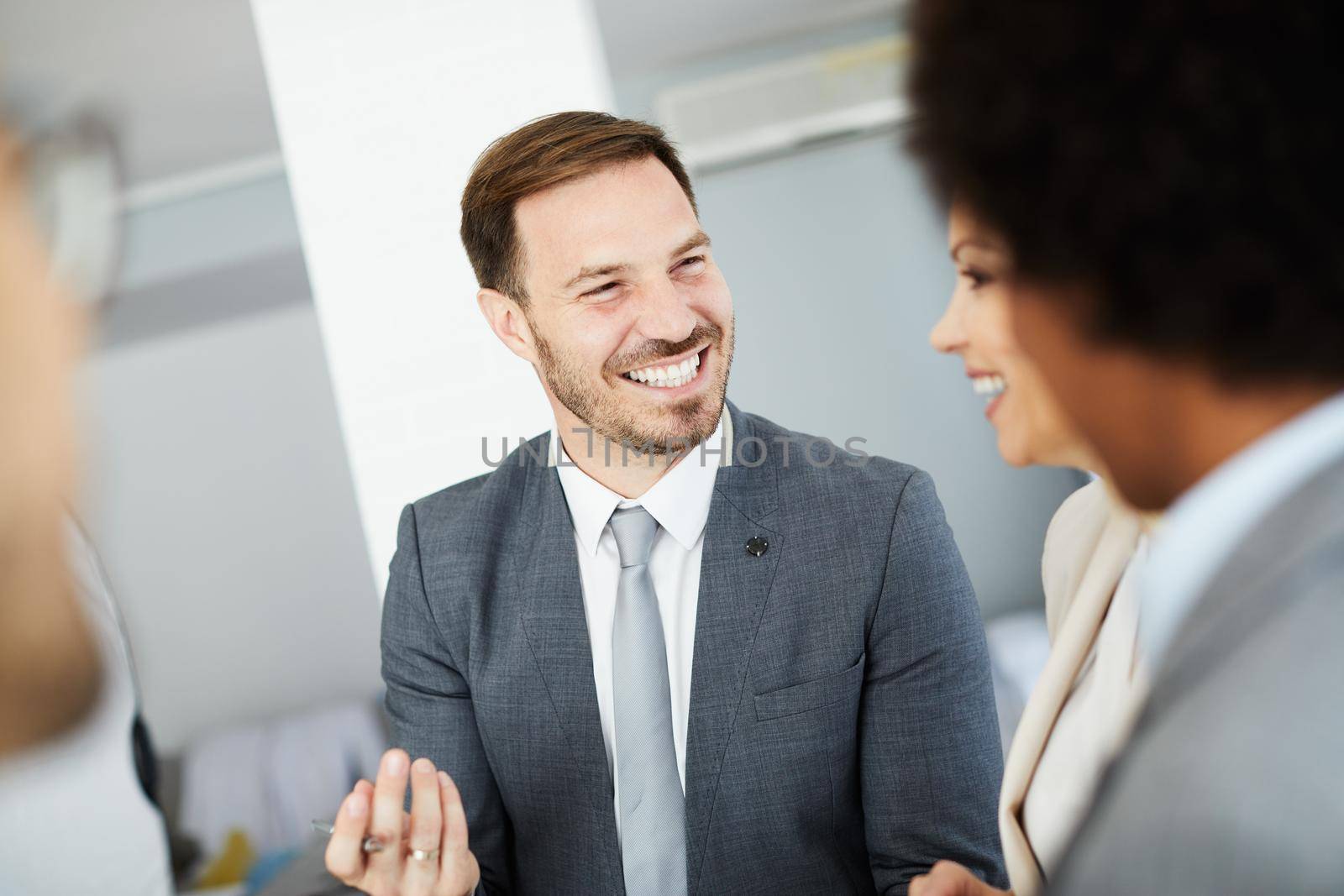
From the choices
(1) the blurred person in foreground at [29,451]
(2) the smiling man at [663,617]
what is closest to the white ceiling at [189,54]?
(2) the smiling man at [663,617]

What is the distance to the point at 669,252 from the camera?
1281mm

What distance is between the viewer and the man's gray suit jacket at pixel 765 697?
1136 millimetres

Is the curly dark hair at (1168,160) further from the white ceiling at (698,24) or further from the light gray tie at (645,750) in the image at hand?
the white ceiling at (698,24)

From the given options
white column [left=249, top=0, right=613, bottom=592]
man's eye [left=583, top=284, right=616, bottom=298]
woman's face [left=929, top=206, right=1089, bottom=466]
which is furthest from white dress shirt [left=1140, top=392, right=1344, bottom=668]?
white column [left=249, top=0, right=613, bottom=592]

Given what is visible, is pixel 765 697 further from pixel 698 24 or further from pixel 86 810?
pixel 698 24

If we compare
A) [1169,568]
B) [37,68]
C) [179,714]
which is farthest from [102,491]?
[1169,568]

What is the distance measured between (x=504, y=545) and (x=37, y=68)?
78.2 inches

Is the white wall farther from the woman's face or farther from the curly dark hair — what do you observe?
the curly dark hair

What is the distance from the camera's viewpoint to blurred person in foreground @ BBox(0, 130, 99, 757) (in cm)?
79

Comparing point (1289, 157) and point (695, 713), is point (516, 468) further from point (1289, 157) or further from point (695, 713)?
point (1289, 157)

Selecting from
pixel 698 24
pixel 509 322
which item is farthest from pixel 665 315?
pixel 698 24

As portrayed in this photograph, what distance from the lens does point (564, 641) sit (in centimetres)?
122

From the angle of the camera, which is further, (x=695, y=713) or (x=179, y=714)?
(x=179, y=714)

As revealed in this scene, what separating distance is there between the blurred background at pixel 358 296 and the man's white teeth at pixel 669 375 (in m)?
0.40
